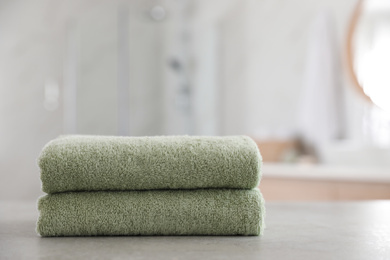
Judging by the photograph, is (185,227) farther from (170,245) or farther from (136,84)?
(136,84)

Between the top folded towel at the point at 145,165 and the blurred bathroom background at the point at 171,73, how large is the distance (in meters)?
1.94

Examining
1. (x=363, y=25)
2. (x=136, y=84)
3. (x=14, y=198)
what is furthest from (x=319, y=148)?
(x=14, y=198)

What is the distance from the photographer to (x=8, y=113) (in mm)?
3477

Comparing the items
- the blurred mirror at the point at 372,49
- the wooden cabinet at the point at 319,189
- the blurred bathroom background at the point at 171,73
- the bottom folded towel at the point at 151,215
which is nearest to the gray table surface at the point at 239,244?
the bottom folded towel at the point at 151,215

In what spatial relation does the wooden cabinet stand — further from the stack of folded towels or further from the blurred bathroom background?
the stack of folded towels

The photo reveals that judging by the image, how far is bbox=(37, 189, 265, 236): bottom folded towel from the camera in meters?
0.64

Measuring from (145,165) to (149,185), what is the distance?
1.0 inches

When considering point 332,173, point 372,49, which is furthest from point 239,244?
point 372,49

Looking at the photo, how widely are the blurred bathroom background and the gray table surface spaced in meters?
1.84

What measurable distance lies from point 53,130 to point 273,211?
2.89 metres

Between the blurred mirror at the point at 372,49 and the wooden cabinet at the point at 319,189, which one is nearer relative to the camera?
the wooden cabinet at the point at 319,189

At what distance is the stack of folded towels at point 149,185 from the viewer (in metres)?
0.63

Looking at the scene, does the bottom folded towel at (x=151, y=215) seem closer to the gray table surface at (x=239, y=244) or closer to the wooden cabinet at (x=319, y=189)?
the gray table surface at (x=239, y=244)

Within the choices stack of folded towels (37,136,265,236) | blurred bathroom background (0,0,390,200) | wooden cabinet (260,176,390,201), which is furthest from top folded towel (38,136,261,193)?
blurred bathroom background (0,0,390,200)
